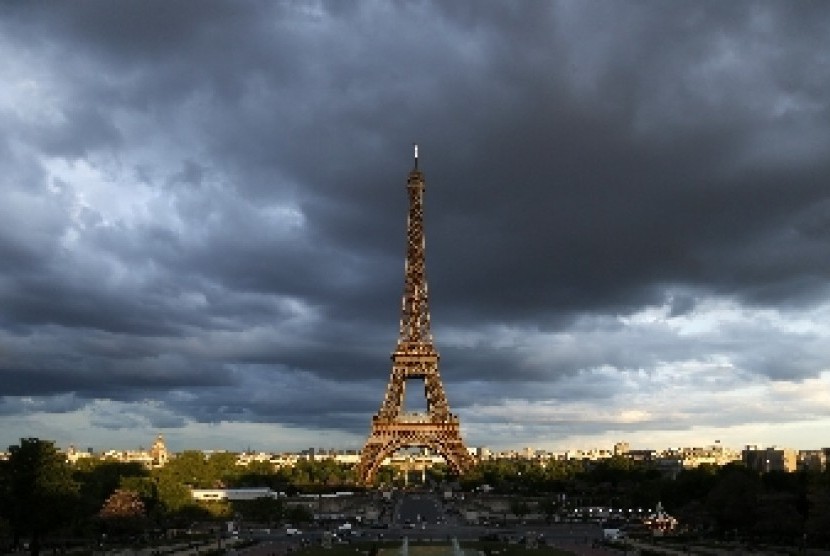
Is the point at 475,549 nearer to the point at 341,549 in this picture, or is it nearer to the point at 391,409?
the point at 341,549

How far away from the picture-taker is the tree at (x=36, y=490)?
184ft

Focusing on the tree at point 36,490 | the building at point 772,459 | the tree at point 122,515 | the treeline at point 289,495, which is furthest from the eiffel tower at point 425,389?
the building at point 772,459

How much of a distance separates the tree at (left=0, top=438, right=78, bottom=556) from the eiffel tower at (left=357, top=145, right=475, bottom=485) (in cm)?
5405

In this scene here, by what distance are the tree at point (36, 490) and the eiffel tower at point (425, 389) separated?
177 feet

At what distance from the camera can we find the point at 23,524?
2212 inches

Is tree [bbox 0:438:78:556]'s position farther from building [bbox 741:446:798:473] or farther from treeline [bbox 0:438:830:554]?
building [bbox 741:446:798:473]

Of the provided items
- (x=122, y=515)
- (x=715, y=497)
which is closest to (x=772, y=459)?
(x=715, y=497)

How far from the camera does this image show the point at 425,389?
111 metres

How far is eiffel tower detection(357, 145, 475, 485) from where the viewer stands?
110 metres

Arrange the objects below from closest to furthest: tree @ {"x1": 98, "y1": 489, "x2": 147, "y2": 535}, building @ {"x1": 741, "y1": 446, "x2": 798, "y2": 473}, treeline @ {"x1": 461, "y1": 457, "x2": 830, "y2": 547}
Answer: treeline @ {"x1": 461, "y1": 457, "x2": 830, "y2": 547}
tree @ {"x1": 98, "y1": 489, "x2": 147, "y2": 535}
building @ {"x1": 741, "y1": 446, "x2": 798, "y2": 473}

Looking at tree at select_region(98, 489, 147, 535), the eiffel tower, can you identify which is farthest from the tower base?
tree at select_region(98, 489, 147, 535)

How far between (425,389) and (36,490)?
59.5 metres

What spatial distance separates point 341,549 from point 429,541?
27.0 feet

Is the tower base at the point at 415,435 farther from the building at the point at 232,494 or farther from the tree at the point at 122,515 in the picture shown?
the tree at the point at 122,515
